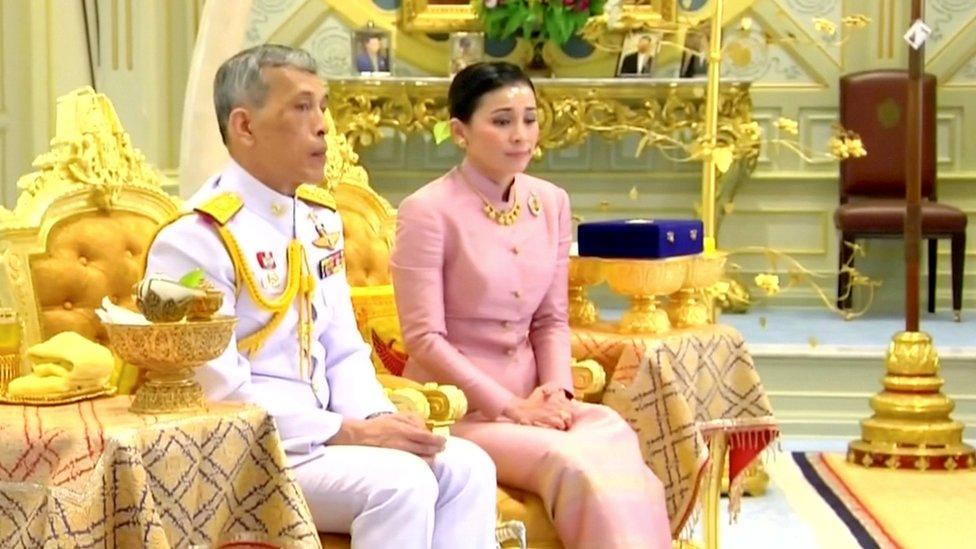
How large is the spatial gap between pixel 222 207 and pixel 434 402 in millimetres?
620

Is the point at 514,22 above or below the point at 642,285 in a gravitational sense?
above

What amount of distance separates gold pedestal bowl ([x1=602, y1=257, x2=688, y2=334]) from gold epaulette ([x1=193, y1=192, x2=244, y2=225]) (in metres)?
1.22

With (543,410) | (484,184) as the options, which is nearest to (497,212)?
(484,184)

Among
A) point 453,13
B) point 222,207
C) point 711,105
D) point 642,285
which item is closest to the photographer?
point 222,207

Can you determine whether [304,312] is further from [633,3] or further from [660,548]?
[633,3]

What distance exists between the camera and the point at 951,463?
17.6 feet

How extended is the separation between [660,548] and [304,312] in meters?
0.84

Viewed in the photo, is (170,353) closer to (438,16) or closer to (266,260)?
(266,260)

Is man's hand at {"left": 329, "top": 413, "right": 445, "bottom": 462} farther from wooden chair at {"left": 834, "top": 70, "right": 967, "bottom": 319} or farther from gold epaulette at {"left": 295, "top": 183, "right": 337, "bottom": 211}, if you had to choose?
wooden chair at {"left": 834, "top": 70, "right": 967, "bottom": 319}

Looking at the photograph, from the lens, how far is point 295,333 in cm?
275

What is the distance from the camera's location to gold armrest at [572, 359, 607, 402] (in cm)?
353

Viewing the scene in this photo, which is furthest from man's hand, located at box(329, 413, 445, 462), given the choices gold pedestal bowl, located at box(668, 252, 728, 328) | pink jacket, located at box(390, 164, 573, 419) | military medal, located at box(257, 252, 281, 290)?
gold pedestal bowl, located at box(668, 252, 728, 328)

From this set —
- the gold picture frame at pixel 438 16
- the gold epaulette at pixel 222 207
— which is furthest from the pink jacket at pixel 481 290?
the gold picture frame at pixel 438 16

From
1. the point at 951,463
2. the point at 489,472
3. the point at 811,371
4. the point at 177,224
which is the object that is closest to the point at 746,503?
the point at 951,463
